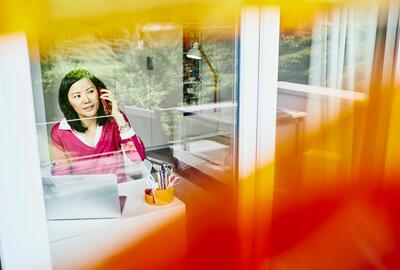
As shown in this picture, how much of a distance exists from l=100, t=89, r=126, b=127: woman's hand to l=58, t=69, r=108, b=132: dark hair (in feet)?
0.11

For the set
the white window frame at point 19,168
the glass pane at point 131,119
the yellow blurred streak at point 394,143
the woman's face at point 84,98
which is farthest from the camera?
the yellow blurred streak at point 394,143

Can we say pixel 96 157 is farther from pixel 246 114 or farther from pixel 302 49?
pixel 302 49

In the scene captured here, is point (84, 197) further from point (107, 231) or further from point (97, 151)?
point (97, 151)

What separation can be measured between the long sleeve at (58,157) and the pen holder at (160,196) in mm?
306

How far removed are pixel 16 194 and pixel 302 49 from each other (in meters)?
1.29

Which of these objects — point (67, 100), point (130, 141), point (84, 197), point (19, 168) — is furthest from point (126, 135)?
point (19, 168)

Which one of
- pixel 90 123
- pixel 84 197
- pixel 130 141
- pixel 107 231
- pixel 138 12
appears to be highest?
pixel 138 12

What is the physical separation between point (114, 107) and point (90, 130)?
158 millimetres

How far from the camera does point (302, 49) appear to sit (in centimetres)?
161

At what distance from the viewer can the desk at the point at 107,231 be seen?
3.54 feet

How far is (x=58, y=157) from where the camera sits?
1.30 m

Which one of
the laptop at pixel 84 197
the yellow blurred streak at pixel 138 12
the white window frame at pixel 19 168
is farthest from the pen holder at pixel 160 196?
the yellow blurred streak at pixel 138 12

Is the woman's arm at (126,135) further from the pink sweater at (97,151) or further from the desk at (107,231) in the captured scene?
the desk at (107,231)

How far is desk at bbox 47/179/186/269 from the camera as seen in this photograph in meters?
1.08
